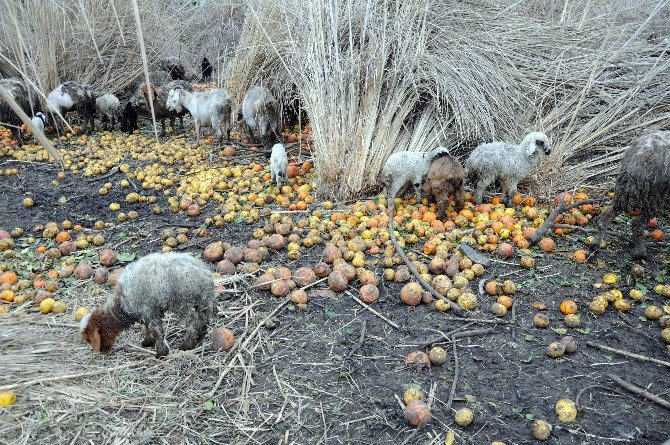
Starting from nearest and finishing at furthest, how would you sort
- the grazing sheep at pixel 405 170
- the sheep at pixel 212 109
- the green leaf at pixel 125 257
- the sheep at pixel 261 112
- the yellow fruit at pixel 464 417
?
the yellow fruit at pixel 464 417 → the green leaf at pixel 125 257 → the grazing sheep at pixel 405 170 → the sheep at pixel 261 112 → the sheep at pixel 212 109

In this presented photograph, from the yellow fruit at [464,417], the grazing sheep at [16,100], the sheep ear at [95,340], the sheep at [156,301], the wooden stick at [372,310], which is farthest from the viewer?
the grazing sheep at [16,100]

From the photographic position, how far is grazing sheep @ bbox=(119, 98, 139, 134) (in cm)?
656

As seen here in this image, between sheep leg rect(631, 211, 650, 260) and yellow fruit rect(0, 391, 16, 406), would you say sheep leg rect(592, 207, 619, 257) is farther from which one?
yellow fruit rect(0, 391, 16, 406)

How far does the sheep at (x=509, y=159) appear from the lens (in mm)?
3811

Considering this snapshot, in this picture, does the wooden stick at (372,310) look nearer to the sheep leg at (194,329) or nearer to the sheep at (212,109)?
the sheep leg at (194,329)

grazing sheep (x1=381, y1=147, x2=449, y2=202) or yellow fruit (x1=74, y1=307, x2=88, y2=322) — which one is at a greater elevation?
grazing sheep (x1=381, y1=147, x2=449, y2=202)

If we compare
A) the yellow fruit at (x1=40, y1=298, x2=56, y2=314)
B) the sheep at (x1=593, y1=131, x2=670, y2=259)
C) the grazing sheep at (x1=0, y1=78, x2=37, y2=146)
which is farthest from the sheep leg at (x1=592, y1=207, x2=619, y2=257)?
the grazing sheep at (x1=0, y1=78, x2=37, y2=146)

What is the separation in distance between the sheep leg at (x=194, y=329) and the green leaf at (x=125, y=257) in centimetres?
126

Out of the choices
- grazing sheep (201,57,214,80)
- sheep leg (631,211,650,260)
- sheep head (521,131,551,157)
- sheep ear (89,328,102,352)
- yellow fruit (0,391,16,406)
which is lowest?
yellow fruit (0,391,16,406)

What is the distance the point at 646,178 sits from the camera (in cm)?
291

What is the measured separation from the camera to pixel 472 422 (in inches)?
84.8

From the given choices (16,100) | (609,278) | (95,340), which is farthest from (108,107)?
(609,278)

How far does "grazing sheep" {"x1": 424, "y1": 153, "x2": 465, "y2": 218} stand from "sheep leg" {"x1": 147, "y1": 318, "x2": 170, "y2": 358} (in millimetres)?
2371

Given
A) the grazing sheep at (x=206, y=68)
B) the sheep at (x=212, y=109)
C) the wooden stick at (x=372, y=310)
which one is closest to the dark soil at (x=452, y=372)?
the wooden stick at (x=372, y=310)
